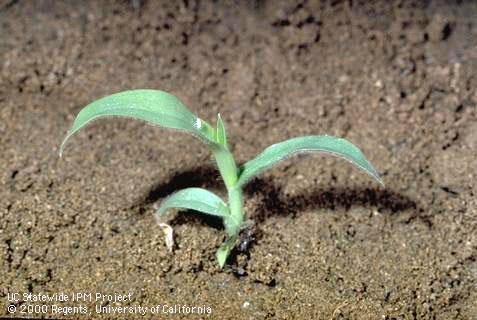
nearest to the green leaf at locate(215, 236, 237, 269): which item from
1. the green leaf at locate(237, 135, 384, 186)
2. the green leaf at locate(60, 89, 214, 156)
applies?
the green leaf at locate(237, 135, 384, 186)

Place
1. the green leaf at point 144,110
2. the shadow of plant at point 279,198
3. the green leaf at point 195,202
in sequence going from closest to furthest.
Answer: the green leaf at point 144,110, the green leaf at point 195,202, the shadow of plant at point 279,198

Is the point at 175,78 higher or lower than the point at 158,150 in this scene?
higher

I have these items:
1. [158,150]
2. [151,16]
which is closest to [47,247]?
[158,150]

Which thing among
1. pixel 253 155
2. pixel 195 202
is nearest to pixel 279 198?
pixel 253 155

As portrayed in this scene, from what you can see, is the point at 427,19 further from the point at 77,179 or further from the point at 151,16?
the point at 77,179

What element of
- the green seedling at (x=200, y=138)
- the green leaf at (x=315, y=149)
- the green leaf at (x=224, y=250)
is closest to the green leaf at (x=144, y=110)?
the green seedling at (x=200, y=138)

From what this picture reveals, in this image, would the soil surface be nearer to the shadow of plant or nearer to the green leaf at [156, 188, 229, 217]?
the shadow of plant

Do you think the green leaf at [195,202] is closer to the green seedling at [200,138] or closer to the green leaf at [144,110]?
the green seedling at [200,138]
